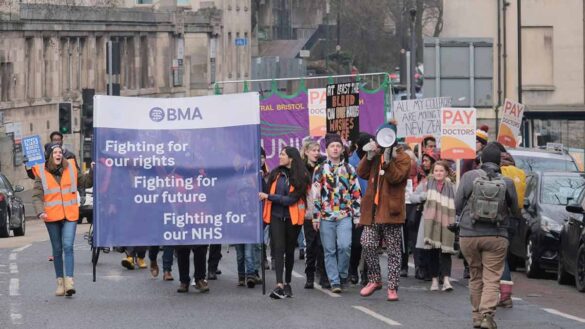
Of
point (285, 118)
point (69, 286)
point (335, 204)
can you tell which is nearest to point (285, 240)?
point (335, 204)

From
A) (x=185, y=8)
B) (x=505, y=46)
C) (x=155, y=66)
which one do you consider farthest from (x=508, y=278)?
(x=185, y=8)

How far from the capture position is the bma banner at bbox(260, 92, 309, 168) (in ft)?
104

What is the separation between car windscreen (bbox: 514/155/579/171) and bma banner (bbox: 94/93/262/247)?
34.1 feet

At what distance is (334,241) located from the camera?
1920 centimetres

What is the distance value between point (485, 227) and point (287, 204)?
3440 millimetres

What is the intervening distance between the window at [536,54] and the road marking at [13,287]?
33636mm

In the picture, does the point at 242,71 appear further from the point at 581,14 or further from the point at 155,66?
the point at 581,14

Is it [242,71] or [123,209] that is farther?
[242,71]

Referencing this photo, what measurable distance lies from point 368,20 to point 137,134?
92.6 metres

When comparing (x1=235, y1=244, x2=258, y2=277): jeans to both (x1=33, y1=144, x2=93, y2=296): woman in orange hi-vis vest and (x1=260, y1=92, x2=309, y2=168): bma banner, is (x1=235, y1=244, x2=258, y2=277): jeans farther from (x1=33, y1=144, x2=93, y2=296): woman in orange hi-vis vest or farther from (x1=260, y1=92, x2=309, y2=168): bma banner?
(x1=260, y1=92, x2=309, y2=168): bma banner

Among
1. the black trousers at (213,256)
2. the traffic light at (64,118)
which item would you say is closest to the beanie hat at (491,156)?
the black trousers at (213,256)

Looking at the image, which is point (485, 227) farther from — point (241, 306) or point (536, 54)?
point (536, 54)

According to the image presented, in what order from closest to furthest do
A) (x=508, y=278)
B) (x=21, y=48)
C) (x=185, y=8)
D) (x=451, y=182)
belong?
(x=508, y=278) < (x=451, y=182) < (x=21, y=48) < (x=185, y=8)

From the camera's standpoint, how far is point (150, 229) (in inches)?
725
